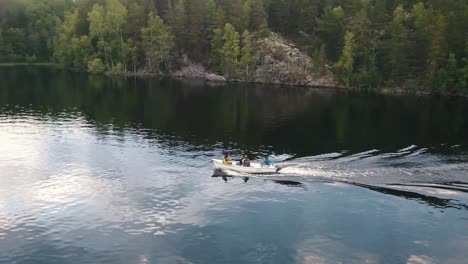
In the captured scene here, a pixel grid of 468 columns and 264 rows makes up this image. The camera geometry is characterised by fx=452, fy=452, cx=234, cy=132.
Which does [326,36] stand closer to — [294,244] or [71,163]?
[71,163]

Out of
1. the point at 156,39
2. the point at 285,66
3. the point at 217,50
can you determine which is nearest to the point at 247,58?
the point at 217,50

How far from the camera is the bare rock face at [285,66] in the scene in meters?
173

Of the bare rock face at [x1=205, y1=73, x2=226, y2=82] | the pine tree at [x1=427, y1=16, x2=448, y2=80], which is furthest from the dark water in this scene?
the bare rock face at [x1=205, y1=73, x2=226, y2=82]

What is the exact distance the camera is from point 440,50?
140 meters

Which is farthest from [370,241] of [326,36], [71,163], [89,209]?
[326,36]

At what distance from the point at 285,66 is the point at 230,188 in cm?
11963

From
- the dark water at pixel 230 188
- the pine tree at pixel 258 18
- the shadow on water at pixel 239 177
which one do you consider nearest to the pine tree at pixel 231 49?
the pine tree at pixel 258 18

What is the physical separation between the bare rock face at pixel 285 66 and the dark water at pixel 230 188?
56.5m

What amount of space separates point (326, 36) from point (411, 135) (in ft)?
300

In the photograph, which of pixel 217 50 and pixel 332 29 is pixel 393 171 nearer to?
pixel 332 29

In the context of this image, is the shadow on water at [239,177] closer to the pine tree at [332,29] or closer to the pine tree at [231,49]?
the pine tree at [332,29]

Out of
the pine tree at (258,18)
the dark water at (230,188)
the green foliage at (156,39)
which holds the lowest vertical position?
the dark water at (230,188)

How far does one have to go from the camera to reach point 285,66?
177500 millimetres

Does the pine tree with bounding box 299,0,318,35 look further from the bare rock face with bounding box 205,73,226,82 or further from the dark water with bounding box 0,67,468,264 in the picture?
the dark water with bounding box 0,67,468,264
